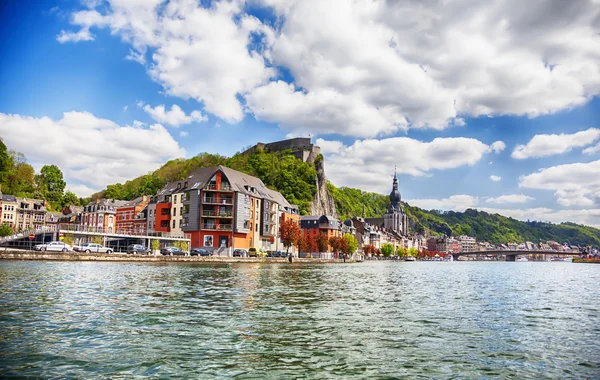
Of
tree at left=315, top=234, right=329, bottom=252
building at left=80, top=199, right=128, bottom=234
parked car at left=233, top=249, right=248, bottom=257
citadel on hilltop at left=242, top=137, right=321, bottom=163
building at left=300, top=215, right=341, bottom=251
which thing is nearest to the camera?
parked car at left=233, top=249, right=248, bottom=257

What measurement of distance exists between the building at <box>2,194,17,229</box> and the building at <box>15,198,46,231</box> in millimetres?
1511

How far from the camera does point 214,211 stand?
299ft

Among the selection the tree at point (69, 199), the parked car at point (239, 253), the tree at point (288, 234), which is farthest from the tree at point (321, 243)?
the tree at point (69, 199)

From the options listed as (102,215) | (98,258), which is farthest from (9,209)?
(98,258)

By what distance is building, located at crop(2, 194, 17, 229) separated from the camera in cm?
12662

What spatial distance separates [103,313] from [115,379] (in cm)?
856

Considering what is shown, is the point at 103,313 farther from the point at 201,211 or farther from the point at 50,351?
the point at 201,211

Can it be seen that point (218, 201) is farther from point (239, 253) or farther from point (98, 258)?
point (98, 258)

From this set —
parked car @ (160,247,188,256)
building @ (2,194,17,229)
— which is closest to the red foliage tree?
parked car @ (160,247,188,256)

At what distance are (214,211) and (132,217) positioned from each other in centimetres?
3489

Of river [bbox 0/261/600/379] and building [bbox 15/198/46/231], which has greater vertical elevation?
building [bbox 15/198/46/231]

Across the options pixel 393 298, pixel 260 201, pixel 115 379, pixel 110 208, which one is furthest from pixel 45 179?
pixel 115 379

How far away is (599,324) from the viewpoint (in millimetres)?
18797

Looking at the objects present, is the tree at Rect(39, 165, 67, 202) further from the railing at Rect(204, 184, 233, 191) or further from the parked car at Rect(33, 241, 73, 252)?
the parked car at Rect(33, 241, 73, 252)
